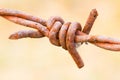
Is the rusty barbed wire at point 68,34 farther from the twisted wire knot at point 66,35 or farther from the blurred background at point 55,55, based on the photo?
the blurred background at point 55,55

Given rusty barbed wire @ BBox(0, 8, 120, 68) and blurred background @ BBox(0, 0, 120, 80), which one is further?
blurred background @ BBox(0, 0, 120, 80)

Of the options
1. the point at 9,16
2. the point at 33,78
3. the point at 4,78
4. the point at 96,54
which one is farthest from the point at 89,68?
the point at 9,16

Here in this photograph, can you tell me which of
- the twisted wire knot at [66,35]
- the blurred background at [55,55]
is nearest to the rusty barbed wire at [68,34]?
the twisted wire knot at [66,35]

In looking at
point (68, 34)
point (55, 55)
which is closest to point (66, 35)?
point (68, 34)

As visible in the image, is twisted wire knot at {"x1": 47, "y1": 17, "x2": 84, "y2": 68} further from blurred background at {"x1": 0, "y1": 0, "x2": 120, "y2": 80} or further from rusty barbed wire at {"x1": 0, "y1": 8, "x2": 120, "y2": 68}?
blurred background at {"x1": 0, "y1": 0, "x2": 120, "y2": 80}

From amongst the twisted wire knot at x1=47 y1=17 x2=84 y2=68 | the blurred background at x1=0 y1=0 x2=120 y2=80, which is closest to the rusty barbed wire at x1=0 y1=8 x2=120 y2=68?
the twisted wire knot at x1=47 y1=17 x2=84 y2=68

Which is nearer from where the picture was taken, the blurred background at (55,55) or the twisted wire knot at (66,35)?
the twisted wire knot at (66,35)
